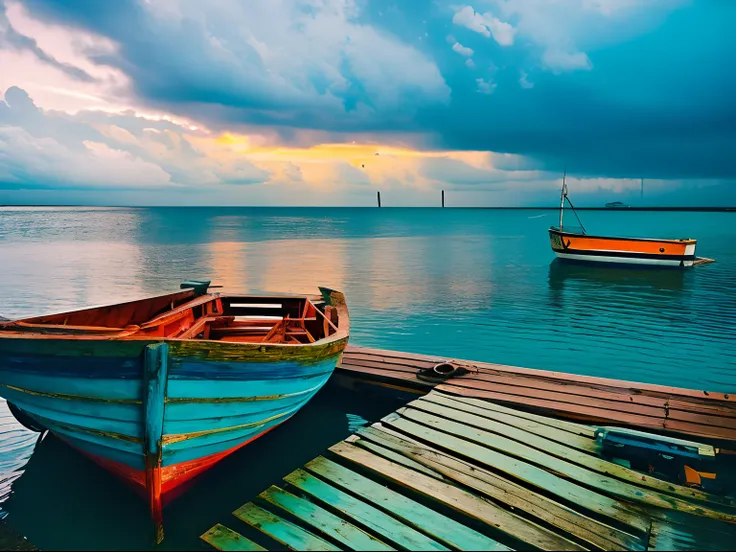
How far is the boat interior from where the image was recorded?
7.23m

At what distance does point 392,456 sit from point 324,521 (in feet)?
4.65

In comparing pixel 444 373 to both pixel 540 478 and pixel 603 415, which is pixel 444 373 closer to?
pixel 603 415

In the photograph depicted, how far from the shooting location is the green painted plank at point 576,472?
523 centimetres

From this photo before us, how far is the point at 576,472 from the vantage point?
5645mm

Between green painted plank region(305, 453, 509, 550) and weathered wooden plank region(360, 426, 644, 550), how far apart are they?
2.09 ft

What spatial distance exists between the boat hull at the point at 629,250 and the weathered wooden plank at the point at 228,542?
34269mm

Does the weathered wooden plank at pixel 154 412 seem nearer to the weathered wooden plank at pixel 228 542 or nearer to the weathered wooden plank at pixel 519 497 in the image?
the weathered wooden plank at pixel 228 542

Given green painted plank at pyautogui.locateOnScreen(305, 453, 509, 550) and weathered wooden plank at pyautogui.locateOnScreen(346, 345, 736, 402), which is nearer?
green painted plank at pyautogui.locateOnScreen(305, 453, 509, 550)

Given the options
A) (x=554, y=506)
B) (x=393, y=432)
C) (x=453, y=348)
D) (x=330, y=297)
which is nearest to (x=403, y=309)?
(x=453, y=348)

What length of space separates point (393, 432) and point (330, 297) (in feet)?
15.7

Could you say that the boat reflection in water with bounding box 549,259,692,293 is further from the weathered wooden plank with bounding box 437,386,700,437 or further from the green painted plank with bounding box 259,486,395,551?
the green painted plank with bounding box 259,486,395,551

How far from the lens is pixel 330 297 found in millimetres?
10938

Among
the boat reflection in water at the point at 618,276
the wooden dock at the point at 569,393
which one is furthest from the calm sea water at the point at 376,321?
the wooden dock at the point at 569,393

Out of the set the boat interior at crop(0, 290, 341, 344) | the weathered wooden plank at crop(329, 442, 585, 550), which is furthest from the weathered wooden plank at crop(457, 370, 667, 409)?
the weathered wooden plank at crop(329, 442, 585, 550)
